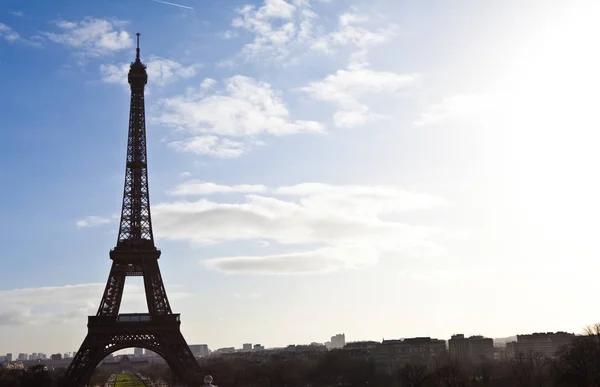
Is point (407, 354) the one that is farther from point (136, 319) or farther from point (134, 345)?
point (136, 319)

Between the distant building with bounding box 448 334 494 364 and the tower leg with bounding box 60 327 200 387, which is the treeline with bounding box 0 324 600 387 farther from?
the distant building with bounding box 448 334 494 364

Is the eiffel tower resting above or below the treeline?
above

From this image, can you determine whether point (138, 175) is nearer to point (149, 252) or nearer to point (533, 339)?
point (149, 252)

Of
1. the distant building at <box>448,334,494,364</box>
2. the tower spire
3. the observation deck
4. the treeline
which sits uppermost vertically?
the tower spire

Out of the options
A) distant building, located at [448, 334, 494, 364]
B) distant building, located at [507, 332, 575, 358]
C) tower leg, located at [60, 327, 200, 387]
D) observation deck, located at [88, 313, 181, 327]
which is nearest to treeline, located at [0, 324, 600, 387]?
tower leg, located at [60, 327, 200, 387]

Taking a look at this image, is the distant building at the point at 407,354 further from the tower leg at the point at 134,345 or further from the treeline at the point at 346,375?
the tower leg at the point at 134,345

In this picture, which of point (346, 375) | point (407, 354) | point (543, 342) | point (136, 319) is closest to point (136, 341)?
point (136, 319)

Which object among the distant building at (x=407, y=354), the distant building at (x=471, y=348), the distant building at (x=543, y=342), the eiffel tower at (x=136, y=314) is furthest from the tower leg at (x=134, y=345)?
the distant building at (x=543, y=342)

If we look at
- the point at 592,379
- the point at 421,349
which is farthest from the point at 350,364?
the point at 592,379
